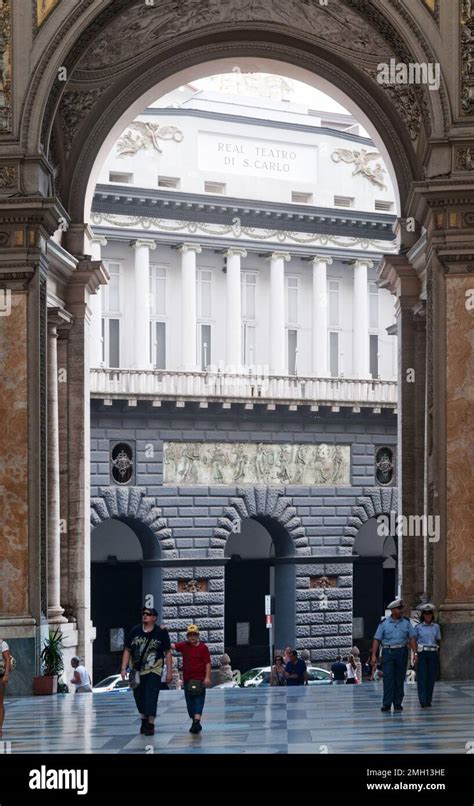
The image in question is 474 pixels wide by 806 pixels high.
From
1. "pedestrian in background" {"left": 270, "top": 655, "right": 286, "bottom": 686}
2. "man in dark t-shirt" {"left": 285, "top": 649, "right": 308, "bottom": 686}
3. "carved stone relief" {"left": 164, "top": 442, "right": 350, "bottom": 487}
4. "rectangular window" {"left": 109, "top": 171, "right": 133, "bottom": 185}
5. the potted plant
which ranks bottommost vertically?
"pedestrian in background" {"left": 270, "top": 655, "right": 286, "bottom": 686}

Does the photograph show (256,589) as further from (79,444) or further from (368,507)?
(79,444)

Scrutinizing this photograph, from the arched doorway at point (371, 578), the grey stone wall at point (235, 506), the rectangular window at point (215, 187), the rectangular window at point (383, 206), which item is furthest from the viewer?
the rectangular window at point (383, 206)

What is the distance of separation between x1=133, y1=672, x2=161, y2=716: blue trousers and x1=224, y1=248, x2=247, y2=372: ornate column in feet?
134

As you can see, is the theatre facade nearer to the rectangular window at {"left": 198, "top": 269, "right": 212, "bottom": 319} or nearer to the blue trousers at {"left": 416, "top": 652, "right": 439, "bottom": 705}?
the rectangular window at {"left": 198, "top": 269, "right": 212, "bottom": 319}

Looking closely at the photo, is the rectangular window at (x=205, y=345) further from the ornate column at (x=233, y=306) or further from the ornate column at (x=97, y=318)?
the ornate column at (x=97, y=318)

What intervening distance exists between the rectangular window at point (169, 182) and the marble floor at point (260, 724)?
34.6m

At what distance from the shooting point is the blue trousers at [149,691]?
21.9 metres

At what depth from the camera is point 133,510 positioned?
55.2m

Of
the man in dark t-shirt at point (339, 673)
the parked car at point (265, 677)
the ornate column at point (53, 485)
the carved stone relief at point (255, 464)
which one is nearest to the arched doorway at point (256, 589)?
the carved stone relief at point (255, 464)

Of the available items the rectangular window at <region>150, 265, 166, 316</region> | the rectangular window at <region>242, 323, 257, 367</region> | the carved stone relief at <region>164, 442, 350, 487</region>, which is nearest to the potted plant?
the carved stone relief at <region>164, 442, 350, 487</region>

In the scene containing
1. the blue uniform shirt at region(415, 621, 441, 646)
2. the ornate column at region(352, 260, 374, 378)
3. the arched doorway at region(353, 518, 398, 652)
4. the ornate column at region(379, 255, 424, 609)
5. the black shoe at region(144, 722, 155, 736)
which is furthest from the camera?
the ornate column at region(352, 260, 374, 378)

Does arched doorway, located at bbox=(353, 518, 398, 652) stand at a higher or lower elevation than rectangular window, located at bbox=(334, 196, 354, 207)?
lower

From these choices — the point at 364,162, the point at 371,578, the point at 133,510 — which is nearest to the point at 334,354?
the point at 364,162

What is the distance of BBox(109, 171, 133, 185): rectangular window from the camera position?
61.4 meters
